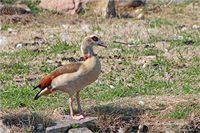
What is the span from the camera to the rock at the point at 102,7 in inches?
450

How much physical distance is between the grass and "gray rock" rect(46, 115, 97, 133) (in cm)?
16

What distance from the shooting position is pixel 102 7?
1165 centimetres

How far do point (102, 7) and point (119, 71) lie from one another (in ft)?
15.8

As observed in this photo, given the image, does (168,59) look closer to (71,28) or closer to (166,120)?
(166,120)

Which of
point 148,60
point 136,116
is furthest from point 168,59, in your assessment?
point 136,116

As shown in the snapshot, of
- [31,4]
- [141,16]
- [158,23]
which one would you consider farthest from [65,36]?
[31,4]

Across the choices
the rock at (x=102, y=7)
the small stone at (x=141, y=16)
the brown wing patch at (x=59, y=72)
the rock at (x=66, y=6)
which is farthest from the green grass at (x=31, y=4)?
the brown wing patch at (x=59, y=72)

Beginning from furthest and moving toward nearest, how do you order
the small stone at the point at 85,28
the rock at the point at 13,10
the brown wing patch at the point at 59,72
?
the rock at the point at 13,10 → the small stone at the point at 85,28 → the brown wing patch at the point at 59,72

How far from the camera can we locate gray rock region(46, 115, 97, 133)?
4922 millimetres

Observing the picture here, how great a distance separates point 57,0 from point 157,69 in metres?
5.87

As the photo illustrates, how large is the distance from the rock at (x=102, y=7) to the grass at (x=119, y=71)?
735 mm

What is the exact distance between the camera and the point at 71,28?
10.4 metres

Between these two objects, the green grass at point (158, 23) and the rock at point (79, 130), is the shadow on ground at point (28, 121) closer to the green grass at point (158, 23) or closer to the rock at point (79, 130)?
the rock at point (79, 130)

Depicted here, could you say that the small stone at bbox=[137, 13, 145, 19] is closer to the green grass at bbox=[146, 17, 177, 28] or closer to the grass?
the green grass at bbox=[146, 17, 177, 28]
